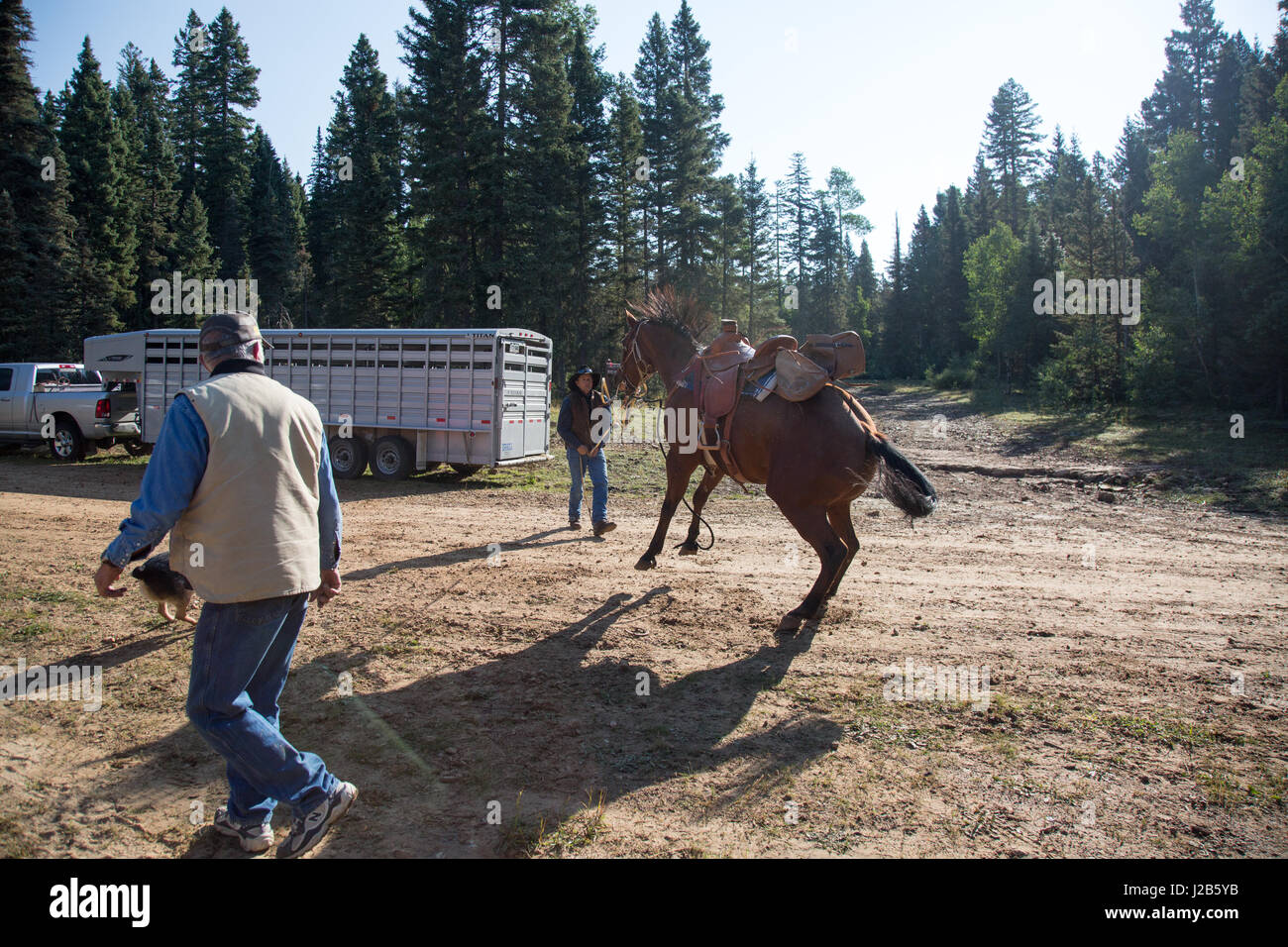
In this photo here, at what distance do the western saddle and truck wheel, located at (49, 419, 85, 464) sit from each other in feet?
55.0

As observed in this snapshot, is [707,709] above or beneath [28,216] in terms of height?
beneath

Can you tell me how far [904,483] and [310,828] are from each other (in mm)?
4629

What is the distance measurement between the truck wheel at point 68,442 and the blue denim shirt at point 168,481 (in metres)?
18.3

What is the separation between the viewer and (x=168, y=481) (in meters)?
2.88

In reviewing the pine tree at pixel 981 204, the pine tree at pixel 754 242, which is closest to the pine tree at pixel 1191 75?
the pine tree at pixel 981 204

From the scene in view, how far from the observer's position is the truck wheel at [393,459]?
14797 millimetres

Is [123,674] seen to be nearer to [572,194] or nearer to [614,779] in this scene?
[614,779]

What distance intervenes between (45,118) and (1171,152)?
57726 millimetres

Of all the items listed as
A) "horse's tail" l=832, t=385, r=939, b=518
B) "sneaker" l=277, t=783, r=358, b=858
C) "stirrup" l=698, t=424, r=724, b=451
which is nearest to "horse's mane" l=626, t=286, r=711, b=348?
"stirrup" l=698, t=424, r=724, b=451

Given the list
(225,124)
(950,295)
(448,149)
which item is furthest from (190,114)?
(950,295)

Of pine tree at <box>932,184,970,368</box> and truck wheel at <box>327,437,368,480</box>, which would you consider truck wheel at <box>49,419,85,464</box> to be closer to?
truck wheel at <box>327,437,368,480</box>

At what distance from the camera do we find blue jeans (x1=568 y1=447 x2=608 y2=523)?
32.9 ft

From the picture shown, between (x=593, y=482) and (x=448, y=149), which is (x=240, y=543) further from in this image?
(x=448, y=149)

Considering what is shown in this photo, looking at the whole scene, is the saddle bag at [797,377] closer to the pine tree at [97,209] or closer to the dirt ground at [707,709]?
the dirt ground at [707,709]
